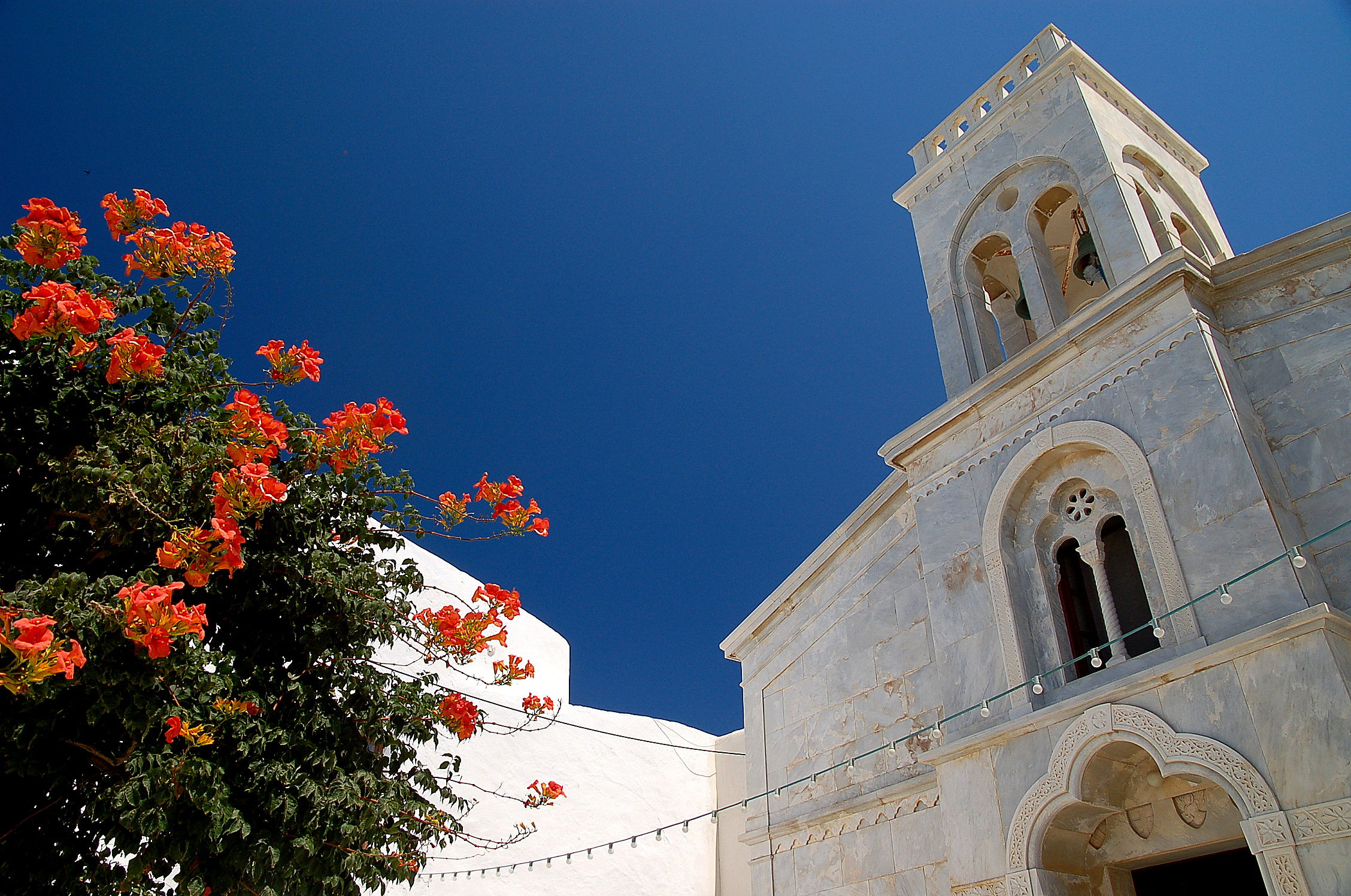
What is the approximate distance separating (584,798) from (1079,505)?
969 cm

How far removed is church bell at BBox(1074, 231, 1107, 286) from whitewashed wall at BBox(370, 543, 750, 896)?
9.37 meters

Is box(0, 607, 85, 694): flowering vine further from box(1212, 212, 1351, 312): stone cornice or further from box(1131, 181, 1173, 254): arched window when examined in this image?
box(1131, 181, 1173, 254): arched window

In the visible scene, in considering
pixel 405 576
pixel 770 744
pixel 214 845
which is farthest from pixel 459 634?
pixel 770 744

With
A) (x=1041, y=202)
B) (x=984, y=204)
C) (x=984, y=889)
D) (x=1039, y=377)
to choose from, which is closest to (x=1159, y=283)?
(x=1039, y=377)

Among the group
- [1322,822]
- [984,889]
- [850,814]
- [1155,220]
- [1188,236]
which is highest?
[1188,236]

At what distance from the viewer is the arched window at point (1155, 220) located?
637cm

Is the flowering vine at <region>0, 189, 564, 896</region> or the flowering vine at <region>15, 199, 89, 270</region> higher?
the flowering vine at <region>15, 199, 89, 270</region>

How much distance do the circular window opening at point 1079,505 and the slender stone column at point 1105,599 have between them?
0.73 ft

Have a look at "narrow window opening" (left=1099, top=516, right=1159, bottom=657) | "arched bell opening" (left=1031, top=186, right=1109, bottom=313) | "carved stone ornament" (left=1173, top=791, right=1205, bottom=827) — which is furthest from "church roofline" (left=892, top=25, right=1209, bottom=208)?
"carved stone ornament" (left=1173, top=791, right=1205, bottom=827)

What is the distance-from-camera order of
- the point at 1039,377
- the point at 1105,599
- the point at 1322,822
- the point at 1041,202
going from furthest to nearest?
1. the point at 1041,202
2. the point at 1039,377
3. the point at 1105,599
4. the point at 1322,822

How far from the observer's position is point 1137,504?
519 centimetres

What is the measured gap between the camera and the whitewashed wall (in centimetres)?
1171

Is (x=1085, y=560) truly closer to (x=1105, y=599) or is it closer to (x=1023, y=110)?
(x=1105, y=599)

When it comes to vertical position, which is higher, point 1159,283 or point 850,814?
point 1159,283
